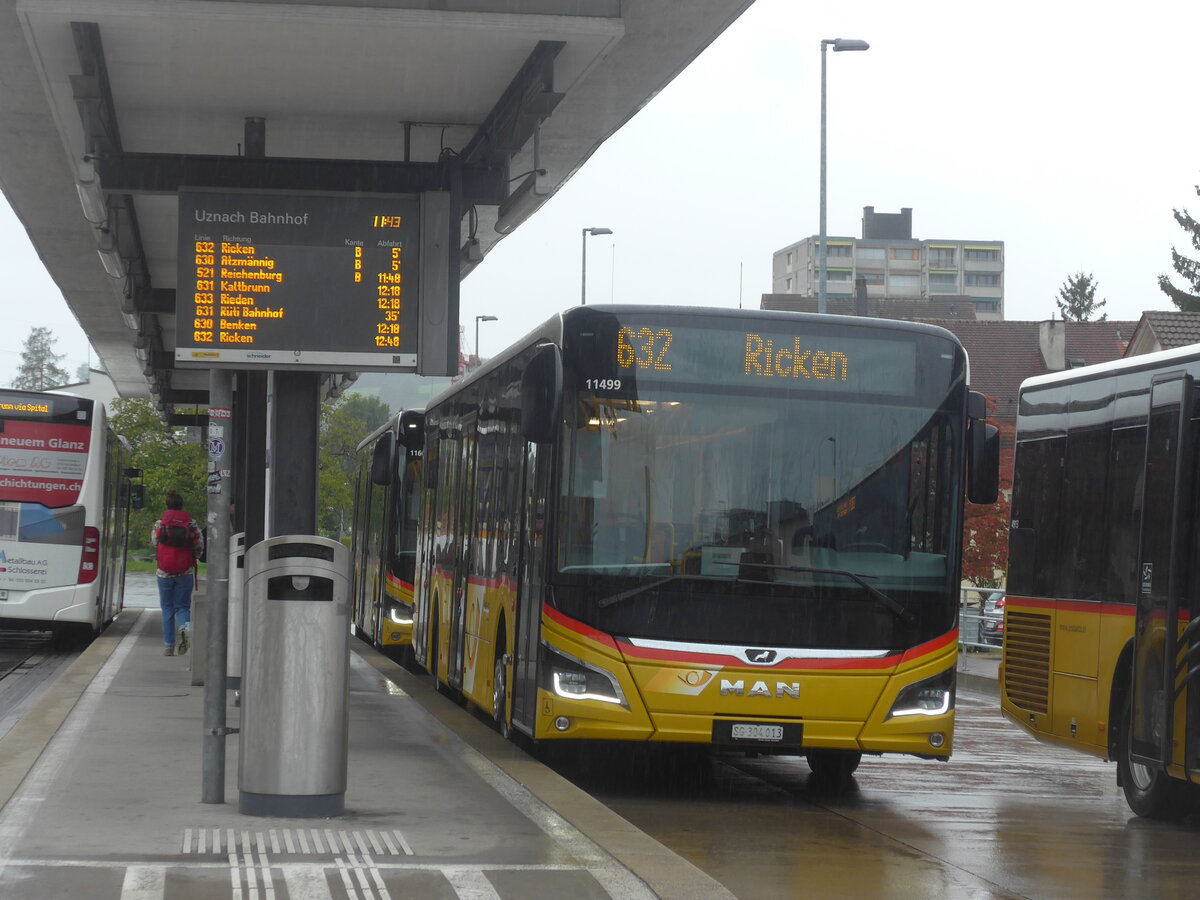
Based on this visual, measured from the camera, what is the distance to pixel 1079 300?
10881 centimetres

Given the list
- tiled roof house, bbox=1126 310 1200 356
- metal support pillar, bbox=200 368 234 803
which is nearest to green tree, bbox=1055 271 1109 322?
tiled roof house, bbox=1126 310 1200 356

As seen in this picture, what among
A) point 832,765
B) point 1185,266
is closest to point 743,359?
point 832,765

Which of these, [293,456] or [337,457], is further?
[337,457]

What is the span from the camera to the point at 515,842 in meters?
7.55

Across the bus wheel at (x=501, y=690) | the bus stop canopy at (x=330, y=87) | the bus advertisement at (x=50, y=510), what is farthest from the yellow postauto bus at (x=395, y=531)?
the bus stop canopy at (x=330, y=87)

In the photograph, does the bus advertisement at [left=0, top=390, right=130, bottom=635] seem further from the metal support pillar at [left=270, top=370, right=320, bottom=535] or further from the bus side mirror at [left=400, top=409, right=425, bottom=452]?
Result: the metal support pillar at [left=270, top=370, right=320, bottom=535]

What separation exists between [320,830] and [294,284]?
372cm

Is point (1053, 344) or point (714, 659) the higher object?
point (1053, 344)

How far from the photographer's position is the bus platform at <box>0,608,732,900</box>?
654cm

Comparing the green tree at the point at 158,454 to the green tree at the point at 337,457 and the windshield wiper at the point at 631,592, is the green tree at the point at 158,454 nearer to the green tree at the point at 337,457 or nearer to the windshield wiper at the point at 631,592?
the green tree at the point at 337,457

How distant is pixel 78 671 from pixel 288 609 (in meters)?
9.54

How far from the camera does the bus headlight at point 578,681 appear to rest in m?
10.4

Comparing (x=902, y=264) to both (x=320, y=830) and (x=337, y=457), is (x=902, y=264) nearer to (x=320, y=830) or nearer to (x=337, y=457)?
(x=337, y=457)

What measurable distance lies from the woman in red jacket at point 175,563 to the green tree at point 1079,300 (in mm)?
94341
